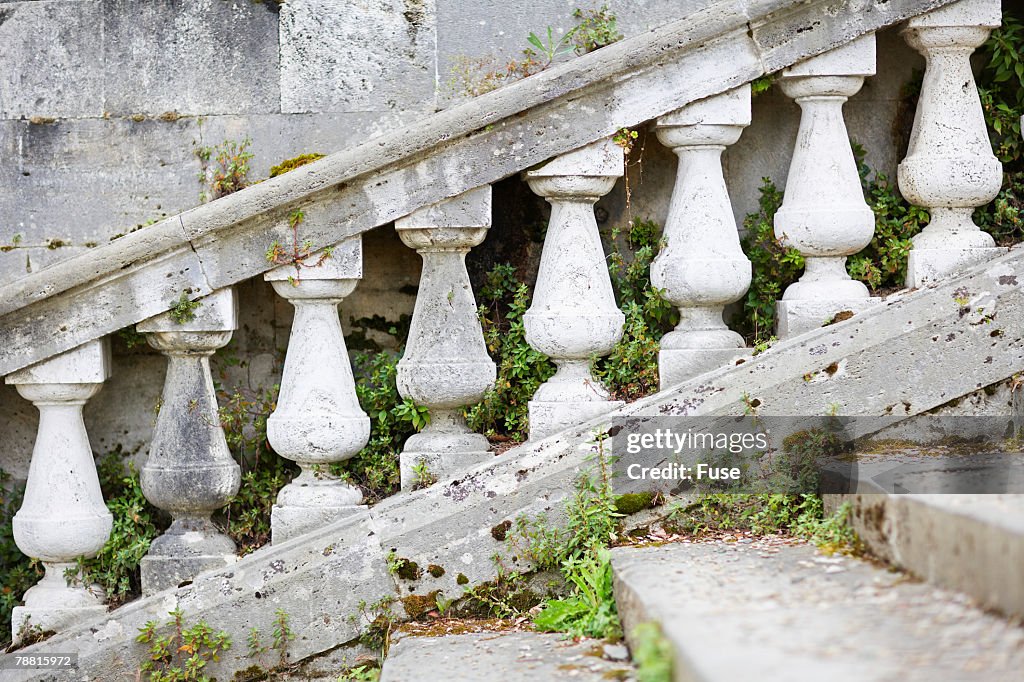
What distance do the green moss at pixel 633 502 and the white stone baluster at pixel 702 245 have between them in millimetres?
412

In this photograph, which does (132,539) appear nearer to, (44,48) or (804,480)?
(44,48)

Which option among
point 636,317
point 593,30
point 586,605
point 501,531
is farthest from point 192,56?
point 586,605

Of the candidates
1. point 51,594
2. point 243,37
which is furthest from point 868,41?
point 51,594

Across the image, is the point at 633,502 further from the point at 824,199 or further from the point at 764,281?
the point at 824,199

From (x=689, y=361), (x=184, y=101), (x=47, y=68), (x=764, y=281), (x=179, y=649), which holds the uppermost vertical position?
(x=47, y=68)

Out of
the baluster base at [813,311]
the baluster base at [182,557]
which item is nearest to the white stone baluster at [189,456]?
the baluster base at [182,557]

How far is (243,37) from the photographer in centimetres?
411

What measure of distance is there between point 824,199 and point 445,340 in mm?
1382

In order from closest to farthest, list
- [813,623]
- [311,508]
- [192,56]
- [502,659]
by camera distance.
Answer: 1. [813,623]
2. [502,659]
3. [311,508]
4. [192,56]

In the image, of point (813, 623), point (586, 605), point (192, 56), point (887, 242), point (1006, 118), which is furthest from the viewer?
point (192, 56)

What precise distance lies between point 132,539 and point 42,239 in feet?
4.38

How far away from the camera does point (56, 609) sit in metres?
3.54

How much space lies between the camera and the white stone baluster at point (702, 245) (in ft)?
11.1

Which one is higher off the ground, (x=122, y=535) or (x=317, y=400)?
(x=317, y=400)
